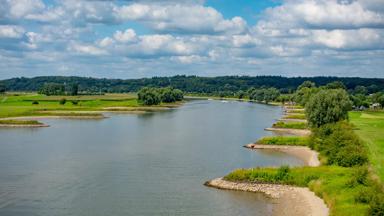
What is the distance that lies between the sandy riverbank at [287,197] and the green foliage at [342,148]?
7.25m

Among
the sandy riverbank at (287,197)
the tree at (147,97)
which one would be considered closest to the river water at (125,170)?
the sandy riverbank at (287,197)

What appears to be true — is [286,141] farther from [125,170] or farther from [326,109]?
[125,170]

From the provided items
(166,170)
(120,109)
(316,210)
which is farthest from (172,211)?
(120,109)

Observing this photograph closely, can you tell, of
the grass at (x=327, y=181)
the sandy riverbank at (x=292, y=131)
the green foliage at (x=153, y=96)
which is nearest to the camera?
the grass at (x=327, y=181)

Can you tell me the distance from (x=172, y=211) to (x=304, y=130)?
177ft

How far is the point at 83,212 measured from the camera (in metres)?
34.1

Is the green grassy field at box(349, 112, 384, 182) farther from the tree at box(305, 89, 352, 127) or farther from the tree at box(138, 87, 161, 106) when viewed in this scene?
the tree at box(138, 87, 161, 106)

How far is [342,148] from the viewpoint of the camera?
154 feet

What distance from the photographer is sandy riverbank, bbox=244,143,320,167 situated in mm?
53688

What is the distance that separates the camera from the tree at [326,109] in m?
73.1

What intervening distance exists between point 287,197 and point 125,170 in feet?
57.5

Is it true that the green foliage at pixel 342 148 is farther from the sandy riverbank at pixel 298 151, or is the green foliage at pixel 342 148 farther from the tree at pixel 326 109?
the tree at pixel 326 109

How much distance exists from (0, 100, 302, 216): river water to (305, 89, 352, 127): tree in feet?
31.0

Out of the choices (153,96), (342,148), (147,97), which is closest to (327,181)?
(342,148)
